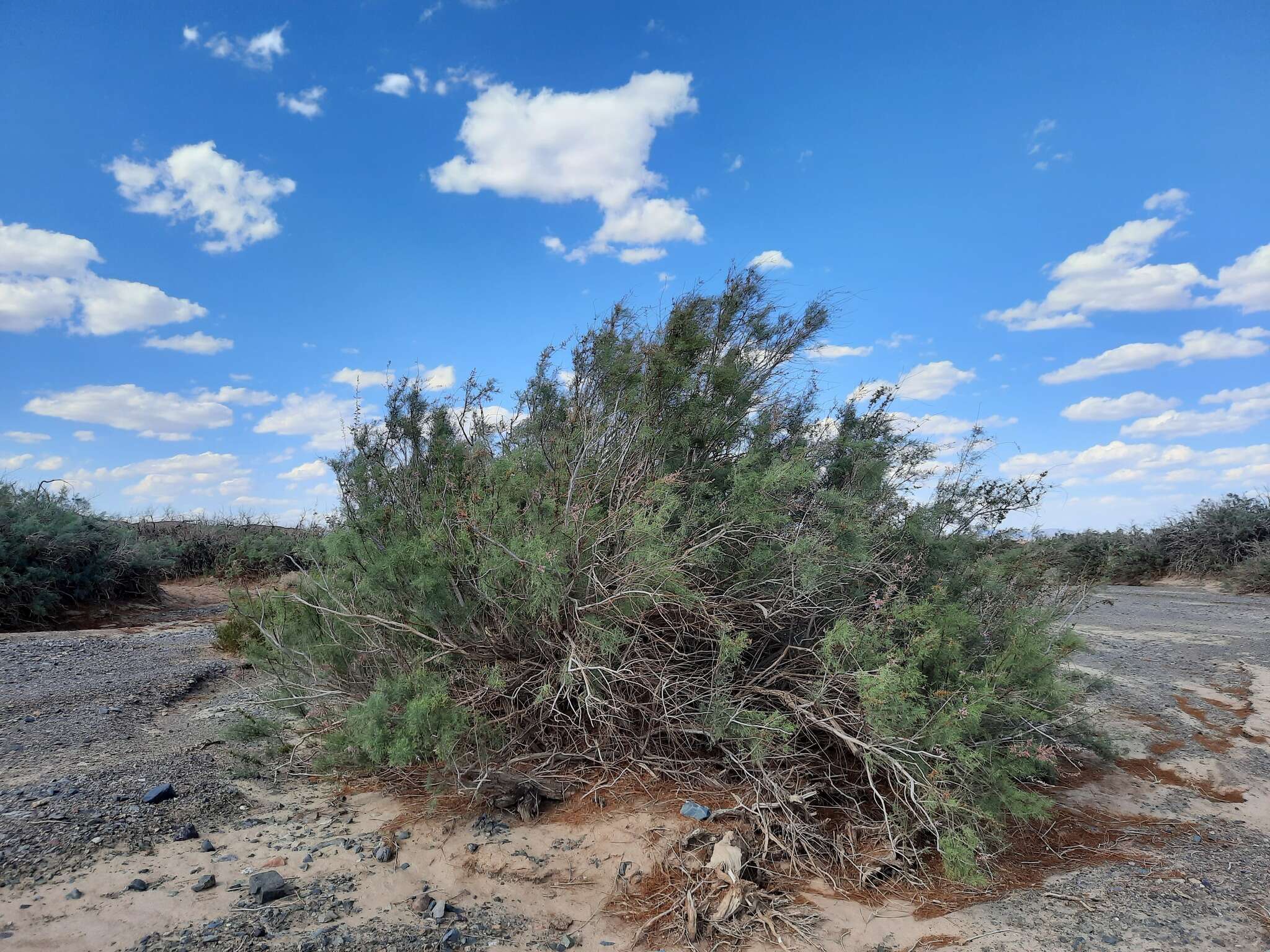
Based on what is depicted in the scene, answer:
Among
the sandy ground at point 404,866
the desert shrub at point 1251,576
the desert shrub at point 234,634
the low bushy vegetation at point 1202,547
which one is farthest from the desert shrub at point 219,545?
the desert shrub at point 1251,576

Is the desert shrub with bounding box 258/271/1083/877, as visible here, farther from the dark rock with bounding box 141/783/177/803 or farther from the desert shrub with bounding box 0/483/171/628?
the desert shrub with bounding box 0/483/171/628

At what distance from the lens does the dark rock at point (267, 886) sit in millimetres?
Answer: 3414

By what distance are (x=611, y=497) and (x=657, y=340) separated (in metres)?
1.77

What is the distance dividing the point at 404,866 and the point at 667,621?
6.38 feet

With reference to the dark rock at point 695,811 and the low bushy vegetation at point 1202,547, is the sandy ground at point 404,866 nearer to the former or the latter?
the dark rock at point 695,811

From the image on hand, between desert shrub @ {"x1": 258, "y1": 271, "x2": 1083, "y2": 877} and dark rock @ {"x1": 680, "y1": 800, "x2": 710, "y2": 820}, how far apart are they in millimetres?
309

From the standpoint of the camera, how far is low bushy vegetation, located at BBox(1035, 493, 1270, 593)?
749 inches

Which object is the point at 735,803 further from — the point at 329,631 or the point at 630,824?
the point at 329,631

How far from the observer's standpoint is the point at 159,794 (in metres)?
4.36

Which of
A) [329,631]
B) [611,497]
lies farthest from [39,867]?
[611,497]

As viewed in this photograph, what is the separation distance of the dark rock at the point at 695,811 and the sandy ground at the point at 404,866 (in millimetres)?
46

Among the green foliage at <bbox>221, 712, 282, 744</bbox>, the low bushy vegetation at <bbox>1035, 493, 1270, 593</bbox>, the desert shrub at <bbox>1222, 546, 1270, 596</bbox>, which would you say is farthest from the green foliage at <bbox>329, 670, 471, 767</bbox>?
the desert shrub at <bbox>1222, 546, 1270, 596</bbox>

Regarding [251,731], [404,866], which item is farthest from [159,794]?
[404,866]

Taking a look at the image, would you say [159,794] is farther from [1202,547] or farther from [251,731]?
[1202,547]
